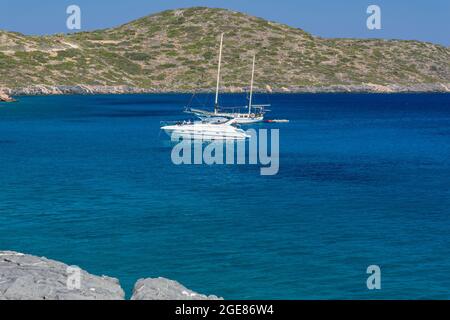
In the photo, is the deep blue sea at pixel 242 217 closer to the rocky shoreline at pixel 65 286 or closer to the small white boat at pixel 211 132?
the rocky shoreline at pixel 65 286

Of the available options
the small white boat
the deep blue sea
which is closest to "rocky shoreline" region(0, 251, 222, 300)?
the deep blue sea

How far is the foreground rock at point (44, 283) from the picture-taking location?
25328 mm

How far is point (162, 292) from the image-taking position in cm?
2656

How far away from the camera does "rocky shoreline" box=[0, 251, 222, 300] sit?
83.4 feet

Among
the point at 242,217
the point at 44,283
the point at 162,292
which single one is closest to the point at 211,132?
the point at 242,217

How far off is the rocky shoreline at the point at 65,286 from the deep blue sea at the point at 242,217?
363 centimetres

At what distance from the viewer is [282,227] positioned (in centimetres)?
4359

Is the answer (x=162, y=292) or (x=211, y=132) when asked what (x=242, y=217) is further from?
(x=211, y=132)

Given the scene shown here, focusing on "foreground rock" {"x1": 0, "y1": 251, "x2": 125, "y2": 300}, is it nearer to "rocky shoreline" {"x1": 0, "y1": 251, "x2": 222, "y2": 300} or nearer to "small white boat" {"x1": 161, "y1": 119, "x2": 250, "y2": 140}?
"rocky shoreline" {"x1": 0, "y1": 251, "x2": 222, "y2": 300}

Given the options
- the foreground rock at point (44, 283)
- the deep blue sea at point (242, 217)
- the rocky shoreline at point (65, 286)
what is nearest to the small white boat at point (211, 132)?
the deep blue sea at point (242, 217)

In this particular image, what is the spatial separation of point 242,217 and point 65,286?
70.5ft
